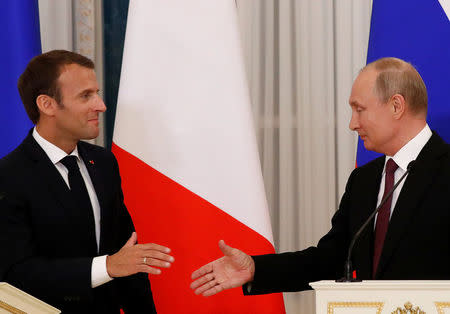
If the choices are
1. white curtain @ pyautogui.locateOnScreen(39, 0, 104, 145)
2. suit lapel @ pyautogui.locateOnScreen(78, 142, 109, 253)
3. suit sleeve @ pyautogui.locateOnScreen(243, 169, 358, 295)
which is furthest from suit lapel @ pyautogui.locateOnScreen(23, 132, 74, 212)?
white curtain @ pyautogui.locateOnScreen(39, 0, 104, 145)

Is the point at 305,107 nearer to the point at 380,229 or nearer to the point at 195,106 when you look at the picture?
the point at 195,106

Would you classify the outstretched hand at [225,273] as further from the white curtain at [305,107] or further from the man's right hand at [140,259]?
the white curtain at [305,107]

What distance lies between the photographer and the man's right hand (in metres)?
1.87

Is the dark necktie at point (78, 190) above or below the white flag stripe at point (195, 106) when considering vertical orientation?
below

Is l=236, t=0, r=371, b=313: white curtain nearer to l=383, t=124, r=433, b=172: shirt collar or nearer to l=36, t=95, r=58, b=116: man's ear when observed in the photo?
l=383, t=124, r=433, b=172: shirt collar

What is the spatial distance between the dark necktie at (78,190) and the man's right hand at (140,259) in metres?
0.23

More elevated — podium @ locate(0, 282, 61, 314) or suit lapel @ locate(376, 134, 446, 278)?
suit lapel @ locate(376, 134, 446, 278)

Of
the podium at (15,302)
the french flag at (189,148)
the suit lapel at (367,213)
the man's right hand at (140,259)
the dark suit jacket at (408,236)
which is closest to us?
the podium at (15,302)

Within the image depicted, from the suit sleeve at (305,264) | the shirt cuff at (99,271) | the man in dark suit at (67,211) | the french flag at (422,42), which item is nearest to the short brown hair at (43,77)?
the man in dark suit at (67,211)

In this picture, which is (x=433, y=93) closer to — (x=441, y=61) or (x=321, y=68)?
(x=441, y=61)

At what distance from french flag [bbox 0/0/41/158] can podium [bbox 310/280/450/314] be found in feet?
5.00

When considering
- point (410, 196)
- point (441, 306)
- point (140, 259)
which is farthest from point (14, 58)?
point (441, 306)

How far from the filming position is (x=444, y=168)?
2078 millimetres

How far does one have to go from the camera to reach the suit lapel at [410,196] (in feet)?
6.62
